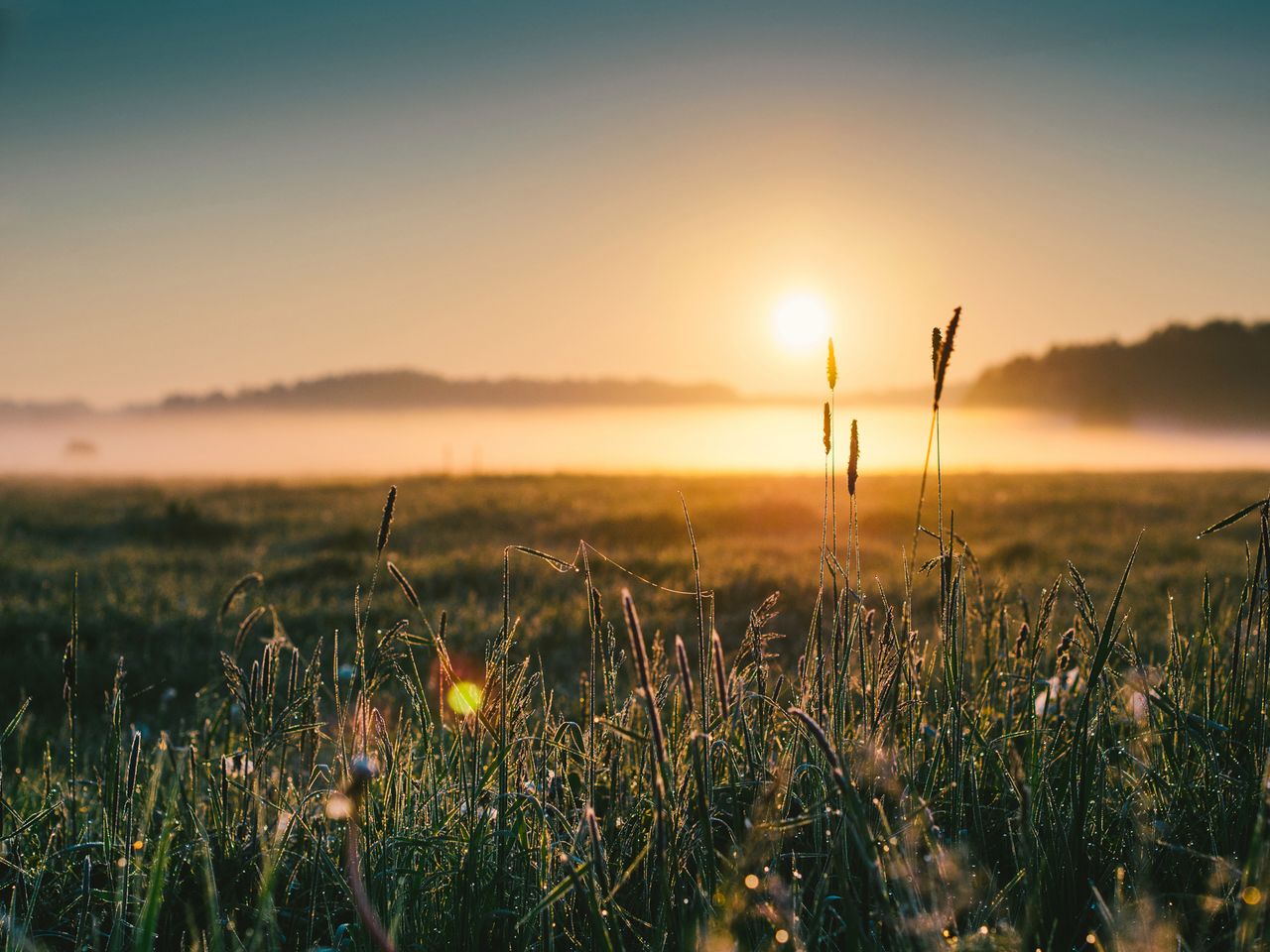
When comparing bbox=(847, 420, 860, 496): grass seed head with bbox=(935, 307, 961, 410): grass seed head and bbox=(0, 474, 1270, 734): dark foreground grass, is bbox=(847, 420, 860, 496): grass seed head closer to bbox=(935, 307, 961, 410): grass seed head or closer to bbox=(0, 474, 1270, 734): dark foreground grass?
bbox=(935, 307, 961, 410): grass seed head

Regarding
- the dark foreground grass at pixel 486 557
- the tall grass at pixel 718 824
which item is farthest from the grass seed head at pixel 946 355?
the dark foreground grass at pixel 486 557

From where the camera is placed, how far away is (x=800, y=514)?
16.9 meters

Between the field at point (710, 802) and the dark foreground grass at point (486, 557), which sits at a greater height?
the field at point (710, 802)

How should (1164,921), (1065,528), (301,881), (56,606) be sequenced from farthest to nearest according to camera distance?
(1065,528), (56,606), (301,881), (1164,921)

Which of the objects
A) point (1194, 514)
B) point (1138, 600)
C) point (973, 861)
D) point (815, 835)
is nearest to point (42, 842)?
point (815, 835)

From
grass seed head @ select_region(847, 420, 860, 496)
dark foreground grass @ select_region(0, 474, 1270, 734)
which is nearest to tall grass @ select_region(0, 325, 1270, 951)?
grass seed head @ select_region(847, 420, 860, 496)

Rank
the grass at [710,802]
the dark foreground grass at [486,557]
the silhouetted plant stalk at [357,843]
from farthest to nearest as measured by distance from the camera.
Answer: the dark foreground grass at [486,557] < the grass at [710,802] < the silhouetted plant stalk at [357,843]

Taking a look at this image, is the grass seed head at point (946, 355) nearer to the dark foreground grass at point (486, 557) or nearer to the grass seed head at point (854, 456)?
the grass seed head at point (854, 456)

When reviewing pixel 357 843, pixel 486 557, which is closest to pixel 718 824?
pixel 357 843

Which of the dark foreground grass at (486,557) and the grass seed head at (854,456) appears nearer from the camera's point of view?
the grass seed head at (854,456)

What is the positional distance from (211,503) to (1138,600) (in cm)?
1885

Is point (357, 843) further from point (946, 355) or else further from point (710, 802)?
point (946, 355)

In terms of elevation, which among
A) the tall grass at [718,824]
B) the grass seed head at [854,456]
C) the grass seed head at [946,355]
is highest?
the grass seed head at [946,355]

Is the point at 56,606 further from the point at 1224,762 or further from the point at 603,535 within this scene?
the point at 1224,762
